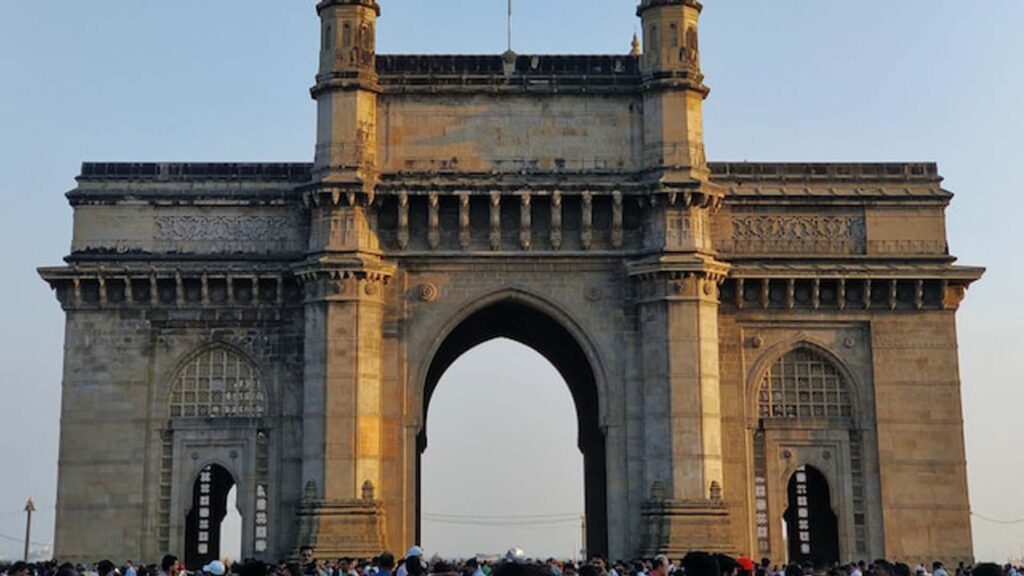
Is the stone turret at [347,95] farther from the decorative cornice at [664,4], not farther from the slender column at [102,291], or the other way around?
the decorative cornice at [664,4]

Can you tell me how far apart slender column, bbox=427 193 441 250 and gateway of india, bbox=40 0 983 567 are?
0.24ft

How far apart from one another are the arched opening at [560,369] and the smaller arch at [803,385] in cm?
524

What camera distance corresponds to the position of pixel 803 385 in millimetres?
41469

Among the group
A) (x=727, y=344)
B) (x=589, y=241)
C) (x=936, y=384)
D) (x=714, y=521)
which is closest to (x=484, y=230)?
(x=589, y=241)

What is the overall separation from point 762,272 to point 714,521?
743cm

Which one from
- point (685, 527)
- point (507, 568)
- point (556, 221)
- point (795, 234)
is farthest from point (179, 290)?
point (507, 568)

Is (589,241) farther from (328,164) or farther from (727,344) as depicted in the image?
(328,164)

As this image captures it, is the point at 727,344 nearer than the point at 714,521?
No

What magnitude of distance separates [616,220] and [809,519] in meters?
12.4

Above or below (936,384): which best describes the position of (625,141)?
above

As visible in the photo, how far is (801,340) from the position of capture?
41.2 meters

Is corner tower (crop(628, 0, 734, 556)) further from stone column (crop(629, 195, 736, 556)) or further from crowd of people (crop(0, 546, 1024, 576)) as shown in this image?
crowd of people (crop(0, 546, 1024, 576))

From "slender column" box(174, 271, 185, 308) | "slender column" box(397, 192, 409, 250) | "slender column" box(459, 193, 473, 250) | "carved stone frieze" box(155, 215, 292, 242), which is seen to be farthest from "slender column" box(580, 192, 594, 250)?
"slender column" box(174, 271, 185, 308)

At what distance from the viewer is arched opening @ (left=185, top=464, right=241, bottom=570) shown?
4456cm
